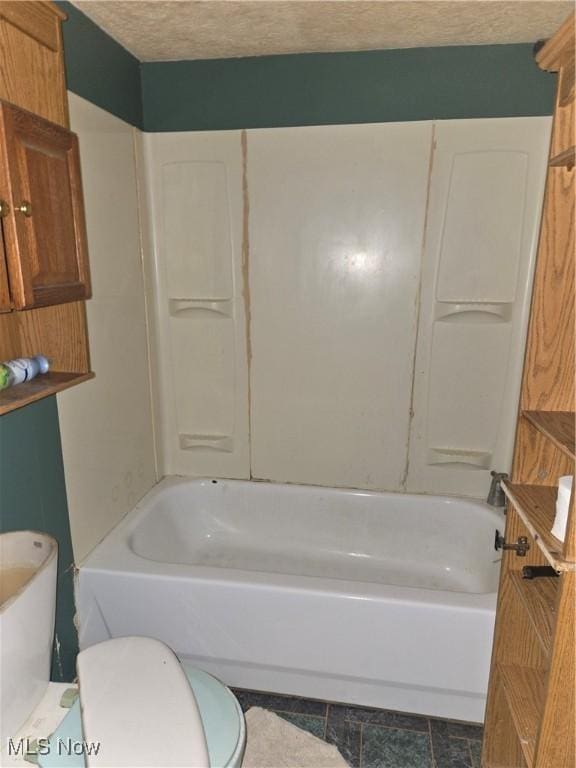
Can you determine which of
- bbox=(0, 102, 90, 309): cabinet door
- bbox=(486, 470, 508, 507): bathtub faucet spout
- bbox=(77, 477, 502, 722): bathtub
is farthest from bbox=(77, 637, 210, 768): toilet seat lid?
bbox=(486, 470, 508, 507): bathtub faucet spout

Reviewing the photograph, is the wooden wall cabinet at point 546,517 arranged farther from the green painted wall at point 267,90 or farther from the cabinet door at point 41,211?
the cabinet door at point 41,211

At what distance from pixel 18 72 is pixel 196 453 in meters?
1.62

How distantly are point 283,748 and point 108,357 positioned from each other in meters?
1.42

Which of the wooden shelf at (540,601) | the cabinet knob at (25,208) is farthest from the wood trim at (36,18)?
the wooden shelf at (540,601)

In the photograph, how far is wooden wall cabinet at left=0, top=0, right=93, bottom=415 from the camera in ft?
3.51

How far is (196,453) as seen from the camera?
243 centimetres

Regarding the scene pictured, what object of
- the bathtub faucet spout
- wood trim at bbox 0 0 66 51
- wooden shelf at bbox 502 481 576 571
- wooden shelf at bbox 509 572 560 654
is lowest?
the bathtub faucet spout

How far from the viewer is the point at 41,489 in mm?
1500

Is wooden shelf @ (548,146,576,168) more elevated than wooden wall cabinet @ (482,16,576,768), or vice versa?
wooden shelf @ (548,146,576,168)

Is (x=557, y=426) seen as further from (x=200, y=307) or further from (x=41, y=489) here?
(x=200, y=307)

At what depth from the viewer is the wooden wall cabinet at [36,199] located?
1070mm

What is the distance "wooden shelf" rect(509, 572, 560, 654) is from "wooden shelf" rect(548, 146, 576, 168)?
3.22 ft

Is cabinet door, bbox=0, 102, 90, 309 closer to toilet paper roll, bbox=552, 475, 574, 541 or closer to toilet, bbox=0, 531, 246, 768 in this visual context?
toilet, bbox=0, 531, 246, 768

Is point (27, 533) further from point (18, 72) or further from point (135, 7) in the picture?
point (135, 7)
